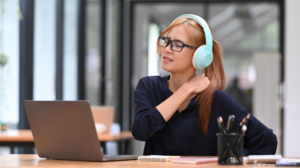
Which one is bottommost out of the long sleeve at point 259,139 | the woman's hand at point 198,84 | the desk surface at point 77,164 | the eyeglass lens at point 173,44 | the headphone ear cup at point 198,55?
the desk surface at point 77,164

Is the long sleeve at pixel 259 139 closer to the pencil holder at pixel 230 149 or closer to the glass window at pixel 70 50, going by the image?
the pencil holder at pixel 230 149

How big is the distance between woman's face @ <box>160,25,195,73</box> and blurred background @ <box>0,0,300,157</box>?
219 cm

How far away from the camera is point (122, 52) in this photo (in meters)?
7.11

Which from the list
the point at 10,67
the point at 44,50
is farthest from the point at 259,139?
the point at 44,50

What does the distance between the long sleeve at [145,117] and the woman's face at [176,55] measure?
0.15 m

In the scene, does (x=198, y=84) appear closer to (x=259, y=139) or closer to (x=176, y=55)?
(x=176, y=55)

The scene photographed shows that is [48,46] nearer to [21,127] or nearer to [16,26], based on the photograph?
[16,26]

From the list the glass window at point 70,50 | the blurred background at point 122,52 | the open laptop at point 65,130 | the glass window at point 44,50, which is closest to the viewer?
the open laptop at point 65,130

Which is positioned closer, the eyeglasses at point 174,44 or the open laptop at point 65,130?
the open laptop at point 65,130

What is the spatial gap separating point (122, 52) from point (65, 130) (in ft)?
18.9

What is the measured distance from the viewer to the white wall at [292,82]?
5738 mm

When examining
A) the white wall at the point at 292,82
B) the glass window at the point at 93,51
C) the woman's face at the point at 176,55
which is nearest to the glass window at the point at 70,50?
the glass window at the point at 93,51

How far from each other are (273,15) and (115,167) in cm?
629

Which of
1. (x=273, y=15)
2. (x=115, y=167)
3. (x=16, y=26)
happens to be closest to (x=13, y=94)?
(x=16, y=26)
